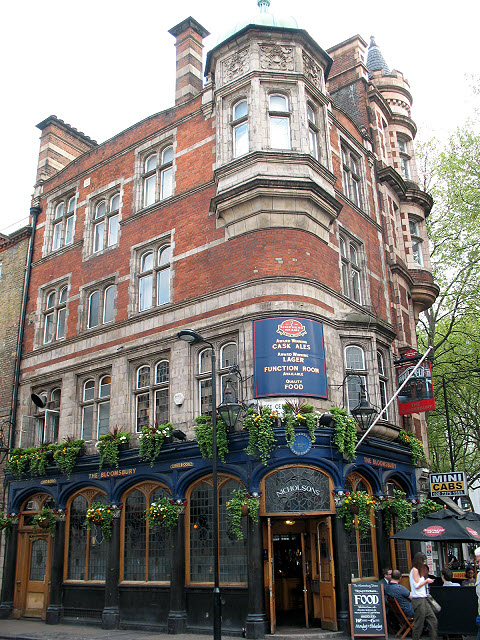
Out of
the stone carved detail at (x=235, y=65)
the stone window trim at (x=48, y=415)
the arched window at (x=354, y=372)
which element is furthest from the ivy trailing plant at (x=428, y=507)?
the stone carved detail at (x=235, y=65)

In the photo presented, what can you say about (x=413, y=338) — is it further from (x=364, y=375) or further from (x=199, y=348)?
(x=199, y=348)

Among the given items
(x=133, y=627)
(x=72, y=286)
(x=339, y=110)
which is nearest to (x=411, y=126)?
(x=339, y=110)

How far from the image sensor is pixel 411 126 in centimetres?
2734

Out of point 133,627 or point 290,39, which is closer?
point 133,627

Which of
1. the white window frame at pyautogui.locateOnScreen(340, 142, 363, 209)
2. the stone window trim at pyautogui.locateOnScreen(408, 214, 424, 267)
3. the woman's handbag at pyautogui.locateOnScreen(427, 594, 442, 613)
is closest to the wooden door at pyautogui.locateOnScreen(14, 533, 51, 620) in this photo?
the woman's handbag at pyautogui.locateOnScreen(427, 594, 442, 613)

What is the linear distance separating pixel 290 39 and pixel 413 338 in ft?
38.9

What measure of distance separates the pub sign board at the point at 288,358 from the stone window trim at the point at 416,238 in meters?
11.4

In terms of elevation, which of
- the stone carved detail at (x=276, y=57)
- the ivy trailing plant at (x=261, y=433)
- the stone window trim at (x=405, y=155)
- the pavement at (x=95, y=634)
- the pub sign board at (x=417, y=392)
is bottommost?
the pavement at (x=95, y=634)

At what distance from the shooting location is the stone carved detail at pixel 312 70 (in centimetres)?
1897

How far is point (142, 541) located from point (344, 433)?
667 cm

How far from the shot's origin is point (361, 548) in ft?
51.9

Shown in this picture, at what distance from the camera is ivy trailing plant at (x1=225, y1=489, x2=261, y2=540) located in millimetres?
13969

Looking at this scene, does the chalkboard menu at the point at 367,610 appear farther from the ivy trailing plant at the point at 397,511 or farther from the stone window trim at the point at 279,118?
the stone window trim at the point at 279,118

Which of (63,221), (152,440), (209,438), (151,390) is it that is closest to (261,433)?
(209,438)
